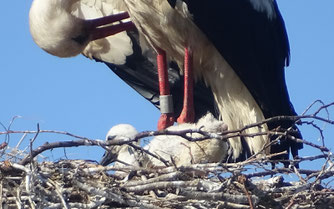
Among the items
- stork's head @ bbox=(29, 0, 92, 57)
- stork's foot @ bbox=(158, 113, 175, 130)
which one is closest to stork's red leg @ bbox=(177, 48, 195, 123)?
stork's foot @ bbox=(158, 113, 175, 130)

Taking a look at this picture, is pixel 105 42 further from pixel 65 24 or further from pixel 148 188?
pixel 148 188

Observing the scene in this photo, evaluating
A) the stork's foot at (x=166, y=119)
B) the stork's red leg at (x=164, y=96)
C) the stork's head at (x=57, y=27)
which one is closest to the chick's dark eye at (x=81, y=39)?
the stork's head at (x=57, y=27)

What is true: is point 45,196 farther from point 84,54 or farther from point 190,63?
point 84,54

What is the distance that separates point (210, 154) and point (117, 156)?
0.69 meters

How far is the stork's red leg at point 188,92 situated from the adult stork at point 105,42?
0.26 m

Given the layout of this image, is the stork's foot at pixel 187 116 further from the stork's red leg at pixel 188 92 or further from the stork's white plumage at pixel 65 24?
the stork's white plumage at pixel 65 24

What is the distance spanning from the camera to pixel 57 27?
7859mm

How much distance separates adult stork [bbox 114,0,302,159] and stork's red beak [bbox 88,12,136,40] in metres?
0.24

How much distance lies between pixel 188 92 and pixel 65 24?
96cm

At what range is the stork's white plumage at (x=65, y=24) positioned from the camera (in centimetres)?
782

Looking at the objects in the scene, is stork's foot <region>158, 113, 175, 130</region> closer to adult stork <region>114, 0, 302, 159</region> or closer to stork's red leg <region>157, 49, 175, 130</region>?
stork's red leg <region>157, 49, 175, 130</region>

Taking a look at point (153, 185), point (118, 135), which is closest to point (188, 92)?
point (118, 135)

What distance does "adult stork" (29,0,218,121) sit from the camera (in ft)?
25.8

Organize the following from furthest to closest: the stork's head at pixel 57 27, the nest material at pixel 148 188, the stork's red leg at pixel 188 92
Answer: the stork's red leg at pixel 188 92, the stork's head at pixel 57 27, the nest material at pixel 148 188
